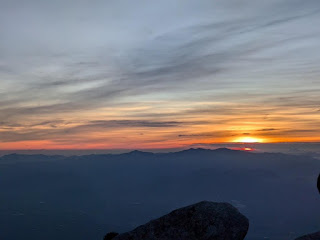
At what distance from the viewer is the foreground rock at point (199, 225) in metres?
23.3

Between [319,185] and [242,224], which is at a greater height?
[319,185]

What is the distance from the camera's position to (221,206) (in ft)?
81.7

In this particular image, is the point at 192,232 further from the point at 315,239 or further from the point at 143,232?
the point at 315,239

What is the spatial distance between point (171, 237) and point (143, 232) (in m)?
2.32

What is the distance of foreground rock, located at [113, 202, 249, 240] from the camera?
23.3m

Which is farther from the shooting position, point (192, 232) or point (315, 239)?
point (192, 232)

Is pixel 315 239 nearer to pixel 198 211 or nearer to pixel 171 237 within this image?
pixel 198 211

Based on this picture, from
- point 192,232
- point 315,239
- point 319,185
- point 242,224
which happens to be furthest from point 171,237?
point 319,185

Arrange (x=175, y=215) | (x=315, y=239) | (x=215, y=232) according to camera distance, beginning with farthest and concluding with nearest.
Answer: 1. (x=175, y=215)
2. (x=215, y=232)
3. (x=315, y=239)

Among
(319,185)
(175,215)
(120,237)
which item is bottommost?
(120,237)

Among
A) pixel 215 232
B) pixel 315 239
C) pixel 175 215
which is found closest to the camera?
pixel 315 239

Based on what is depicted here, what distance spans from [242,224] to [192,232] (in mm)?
3970

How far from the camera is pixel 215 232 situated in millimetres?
23156

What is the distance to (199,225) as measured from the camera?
23609mm
